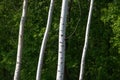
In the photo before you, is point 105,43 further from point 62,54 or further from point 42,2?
point 62,54

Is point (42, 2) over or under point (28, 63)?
over

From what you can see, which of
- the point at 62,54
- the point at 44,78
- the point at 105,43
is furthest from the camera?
the point at 105,43

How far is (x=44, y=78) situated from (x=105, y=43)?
213 inches

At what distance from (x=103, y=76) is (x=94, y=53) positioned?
1.79 m

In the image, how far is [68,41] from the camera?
2895 centimetres

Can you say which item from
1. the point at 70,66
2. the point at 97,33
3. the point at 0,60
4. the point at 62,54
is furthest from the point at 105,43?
the point at 62,54

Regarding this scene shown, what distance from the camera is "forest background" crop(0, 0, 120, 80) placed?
92.2ft

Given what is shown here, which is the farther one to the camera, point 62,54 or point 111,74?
point 111,74

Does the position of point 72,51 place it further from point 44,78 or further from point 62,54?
point 62,54

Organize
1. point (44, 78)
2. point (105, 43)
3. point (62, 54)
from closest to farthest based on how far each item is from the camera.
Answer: point (62, 54), point (44, 78), point (105, 43)

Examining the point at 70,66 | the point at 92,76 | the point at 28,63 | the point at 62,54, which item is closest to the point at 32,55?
the point at 28,63

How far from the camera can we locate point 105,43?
29.9m

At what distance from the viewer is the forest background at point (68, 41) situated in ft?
92.2

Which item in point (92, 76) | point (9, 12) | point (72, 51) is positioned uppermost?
point (9, 12)
